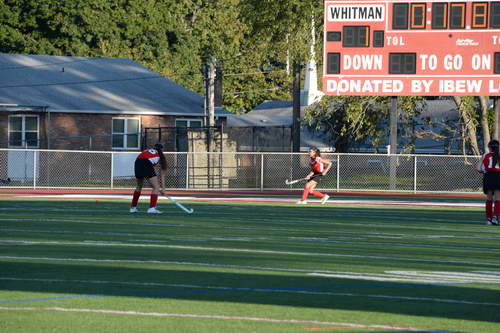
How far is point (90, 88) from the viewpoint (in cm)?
4372

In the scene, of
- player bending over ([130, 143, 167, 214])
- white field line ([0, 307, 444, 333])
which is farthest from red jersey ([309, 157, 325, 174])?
white field line ([0, 307, 444, 333])

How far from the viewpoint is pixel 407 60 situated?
30.9m

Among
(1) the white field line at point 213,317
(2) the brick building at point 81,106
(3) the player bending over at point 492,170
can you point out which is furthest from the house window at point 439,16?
(1) the white field line at point 213,317

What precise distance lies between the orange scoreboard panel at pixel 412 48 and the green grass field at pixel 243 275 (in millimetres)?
10990

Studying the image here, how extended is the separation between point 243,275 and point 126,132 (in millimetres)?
31323

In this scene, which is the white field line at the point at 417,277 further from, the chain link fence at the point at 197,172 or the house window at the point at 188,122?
the house window at the point at 188,122

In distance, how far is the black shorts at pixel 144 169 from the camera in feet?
71.3

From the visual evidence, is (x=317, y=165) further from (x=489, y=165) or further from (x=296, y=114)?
(x=296, y=114)

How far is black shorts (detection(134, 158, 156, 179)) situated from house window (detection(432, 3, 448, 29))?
12137mm

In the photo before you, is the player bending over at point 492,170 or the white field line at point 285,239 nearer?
the white field line at point 285,239

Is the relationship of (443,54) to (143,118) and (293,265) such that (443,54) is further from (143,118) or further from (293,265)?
(293,265)

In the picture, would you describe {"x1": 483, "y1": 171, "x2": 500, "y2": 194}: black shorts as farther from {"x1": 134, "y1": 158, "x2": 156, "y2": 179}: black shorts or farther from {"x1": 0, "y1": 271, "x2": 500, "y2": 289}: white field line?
{"x1": 0, "y1": 271, "x2": 500, "y2": 289}: white field line

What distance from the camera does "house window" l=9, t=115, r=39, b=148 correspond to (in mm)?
39531

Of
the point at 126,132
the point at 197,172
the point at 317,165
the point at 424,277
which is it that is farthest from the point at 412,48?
the point at 424,277
